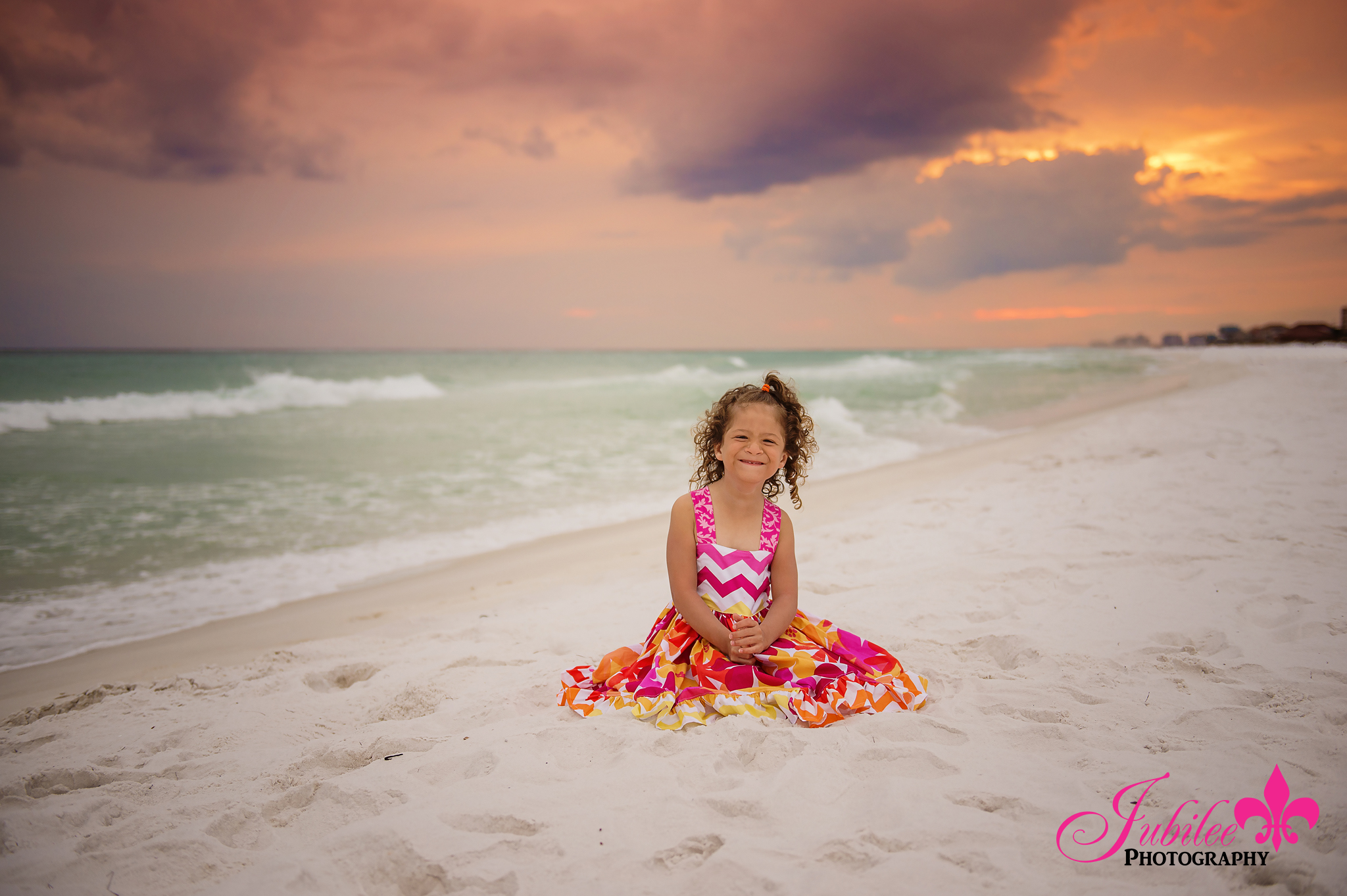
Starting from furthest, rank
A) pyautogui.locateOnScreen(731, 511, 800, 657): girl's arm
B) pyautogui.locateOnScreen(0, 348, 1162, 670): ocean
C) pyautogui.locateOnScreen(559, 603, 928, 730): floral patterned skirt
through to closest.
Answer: pyautogui.locateOnScreen(0, 348, 1162, 670): ocean
pyautogui.locateOnScreen(731, 511, 800, 657): girl's arm
pyautogui.locateOnScreen(559, 603, 928, 730): floral patterned skirt

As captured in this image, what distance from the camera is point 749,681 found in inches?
110

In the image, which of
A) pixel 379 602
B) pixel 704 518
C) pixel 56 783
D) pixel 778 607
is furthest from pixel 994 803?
pixel 379 602

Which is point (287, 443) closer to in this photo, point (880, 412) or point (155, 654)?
point (155, 654)

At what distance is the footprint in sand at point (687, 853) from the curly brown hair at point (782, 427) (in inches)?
54.8

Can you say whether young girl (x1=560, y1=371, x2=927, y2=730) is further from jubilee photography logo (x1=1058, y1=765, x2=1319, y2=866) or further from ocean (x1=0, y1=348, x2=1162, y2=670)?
ocean (x1=0, y1=348, x2=1162, y2=670)

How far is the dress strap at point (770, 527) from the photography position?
3.05 meters

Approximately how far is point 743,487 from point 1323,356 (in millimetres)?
34262

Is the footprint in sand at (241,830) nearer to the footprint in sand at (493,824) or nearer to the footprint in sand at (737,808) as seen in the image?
the footprint in sand at (493,824)

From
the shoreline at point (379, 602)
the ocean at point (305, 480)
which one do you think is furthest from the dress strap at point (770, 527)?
the ocean at point (305, 480)

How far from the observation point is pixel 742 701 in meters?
2.70

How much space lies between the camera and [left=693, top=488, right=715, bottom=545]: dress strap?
2.99 meters

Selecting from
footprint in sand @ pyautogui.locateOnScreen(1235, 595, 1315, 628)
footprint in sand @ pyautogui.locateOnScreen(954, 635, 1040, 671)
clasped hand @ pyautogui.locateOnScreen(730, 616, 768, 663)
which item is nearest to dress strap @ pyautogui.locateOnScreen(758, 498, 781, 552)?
clasped hand @ pyautogui.locateOnScreen(730, 616, 768, 663)

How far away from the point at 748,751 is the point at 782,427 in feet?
4.52

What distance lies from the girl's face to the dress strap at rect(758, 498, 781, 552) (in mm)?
184
